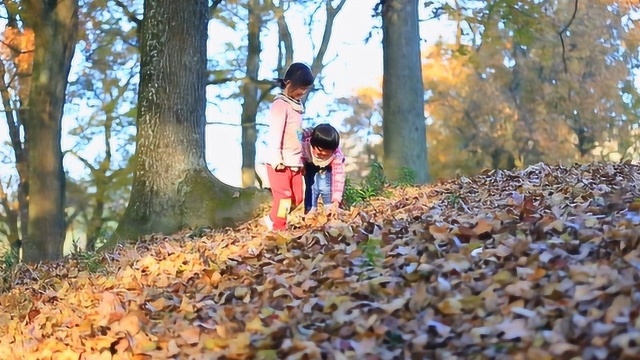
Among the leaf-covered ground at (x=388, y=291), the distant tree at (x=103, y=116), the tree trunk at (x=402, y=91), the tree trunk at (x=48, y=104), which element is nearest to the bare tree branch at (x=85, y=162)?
the distant tree at (x=103, y=116)

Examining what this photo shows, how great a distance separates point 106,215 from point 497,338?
1104 inches

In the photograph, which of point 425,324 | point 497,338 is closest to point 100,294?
point 425,324

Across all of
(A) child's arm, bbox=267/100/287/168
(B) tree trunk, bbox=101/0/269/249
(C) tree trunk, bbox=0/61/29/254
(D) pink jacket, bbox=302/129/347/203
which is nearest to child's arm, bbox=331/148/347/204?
(D) pink jacket, bbox=302/129/347/203

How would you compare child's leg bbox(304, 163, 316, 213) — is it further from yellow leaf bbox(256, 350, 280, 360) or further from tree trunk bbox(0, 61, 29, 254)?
tree trunk bbox(0, 61, 29, 254)

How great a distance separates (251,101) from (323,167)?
14340 millimetres

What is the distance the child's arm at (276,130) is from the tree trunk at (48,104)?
8483 millimetres

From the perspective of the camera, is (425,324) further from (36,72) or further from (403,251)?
(36,72)

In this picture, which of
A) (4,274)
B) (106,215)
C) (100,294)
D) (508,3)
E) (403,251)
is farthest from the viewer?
(106,215)

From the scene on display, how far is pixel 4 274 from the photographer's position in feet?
31.4

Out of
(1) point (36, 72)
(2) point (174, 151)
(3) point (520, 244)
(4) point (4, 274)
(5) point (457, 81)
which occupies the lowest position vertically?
(4) point (4, 274)

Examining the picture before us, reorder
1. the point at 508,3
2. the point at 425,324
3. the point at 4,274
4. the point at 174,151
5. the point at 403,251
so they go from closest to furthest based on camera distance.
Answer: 1. the point at 425,324
2. the point at 403,251
3. the point at 4,274
4. the point at 174,151
5. the point at 508,3

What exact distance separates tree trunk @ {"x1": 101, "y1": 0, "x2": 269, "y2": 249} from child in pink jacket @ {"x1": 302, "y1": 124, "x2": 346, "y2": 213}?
1.76 m

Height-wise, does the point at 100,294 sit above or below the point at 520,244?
below

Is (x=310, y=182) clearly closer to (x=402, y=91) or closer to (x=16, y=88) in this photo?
(x=402, y=91)
